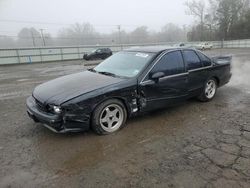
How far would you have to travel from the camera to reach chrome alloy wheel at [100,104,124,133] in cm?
423

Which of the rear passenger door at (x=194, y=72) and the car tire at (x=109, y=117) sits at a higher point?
the rear passenger door at (x=194, y=72)

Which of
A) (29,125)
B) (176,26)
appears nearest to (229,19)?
(176,26)

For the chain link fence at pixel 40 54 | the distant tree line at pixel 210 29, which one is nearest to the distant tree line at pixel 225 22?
the distant tree line at pixel 210 29

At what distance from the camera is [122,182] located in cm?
290

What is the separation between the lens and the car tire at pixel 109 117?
4.09 m

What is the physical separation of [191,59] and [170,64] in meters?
0.82

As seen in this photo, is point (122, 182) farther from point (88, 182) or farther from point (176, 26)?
point (176, 26)

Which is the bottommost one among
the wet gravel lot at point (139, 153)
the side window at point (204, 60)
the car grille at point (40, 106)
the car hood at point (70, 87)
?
the wet gravel lot at point (139, 153)

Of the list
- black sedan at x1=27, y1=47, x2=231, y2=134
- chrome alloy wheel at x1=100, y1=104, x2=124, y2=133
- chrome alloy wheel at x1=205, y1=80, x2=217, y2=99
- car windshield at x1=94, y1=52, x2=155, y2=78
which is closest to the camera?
black sedan at x1=27, y1=47, x2=231, y2=134

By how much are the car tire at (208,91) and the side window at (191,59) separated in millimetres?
645

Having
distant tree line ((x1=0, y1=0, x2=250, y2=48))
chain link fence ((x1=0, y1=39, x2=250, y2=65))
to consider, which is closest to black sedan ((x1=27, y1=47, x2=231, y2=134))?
chain link fence ((x1=0, y1=39, x2=250, y2=65))

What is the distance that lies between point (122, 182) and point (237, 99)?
4855mm

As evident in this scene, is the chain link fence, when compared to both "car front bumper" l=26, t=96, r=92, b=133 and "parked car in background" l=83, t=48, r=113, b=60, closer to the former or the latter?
"parked car in background" l=83, t=48, r=113, b=60

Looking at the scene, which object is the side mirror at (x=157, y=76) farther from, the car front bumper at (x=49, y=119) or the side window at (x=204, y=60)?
the car front bumper at (x=49, y=119)
